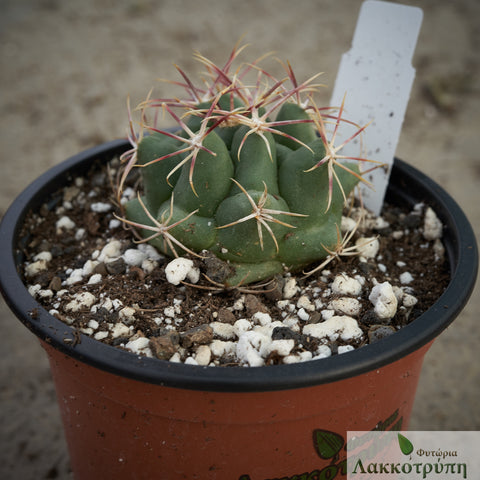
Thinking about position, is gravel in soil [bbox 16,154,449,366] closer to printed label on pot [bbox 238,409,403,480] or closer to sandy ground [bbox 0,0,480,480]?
printed label on pot [bbox 238,409,403,480]

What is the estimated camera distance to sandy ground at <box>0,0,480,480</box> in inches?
69.5

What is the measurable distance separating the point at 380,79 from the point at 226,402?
2.64 feet

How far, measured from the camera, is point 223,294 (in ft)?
3.53

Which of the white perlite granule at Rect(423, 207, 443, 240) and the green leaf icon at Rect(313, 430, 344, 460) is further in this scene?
the white perlite granule at Rect(423, 207, 443, 240)

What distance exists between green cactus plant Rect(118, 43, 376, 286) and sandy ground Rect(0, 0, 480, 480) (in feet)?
2.97

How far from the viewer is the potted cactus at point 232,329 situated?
848mm

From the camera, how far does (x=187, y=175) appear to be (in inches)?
40.3

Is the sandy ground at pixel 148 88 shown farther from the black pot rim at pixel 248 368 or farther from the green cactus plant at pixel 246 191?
the green cactus plant at pixel 246 191

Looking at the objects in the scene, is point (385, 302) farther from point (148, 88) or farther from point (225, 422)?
point (148, 88)

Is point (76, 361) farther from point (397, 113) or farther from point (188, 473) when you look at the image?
point (397, 113)

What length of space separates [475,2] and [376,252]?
353 centimetres

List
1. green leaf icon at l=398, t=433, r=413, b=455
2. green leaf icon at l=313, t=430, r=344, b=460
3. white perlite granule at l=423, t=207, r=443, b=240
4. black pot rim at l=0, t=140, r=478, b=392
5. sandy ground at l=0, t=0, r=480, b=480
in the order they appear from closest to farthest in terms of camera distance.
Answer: black pot rim at l=0, t=140, r=478, b=392
green leaf icon at l=313, t=430, r=344, b=460
green leaf icon at l=398, t=433, r=413, b=455
white perlite granule at l=423, t=207, r=443, b=240
sandy ground at l=0, t=0, r=480, b=480

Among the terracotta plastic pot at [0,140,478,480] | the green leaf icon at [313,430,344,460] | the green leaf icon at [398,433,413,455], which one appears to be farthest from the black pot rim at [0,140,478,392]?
the green leaf icon at [398,433,413,455]

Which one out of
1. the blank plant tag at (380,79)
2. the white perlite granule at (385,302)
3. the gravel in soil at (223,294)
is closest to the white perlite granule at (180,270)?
the gravel in soil at (223,294)
